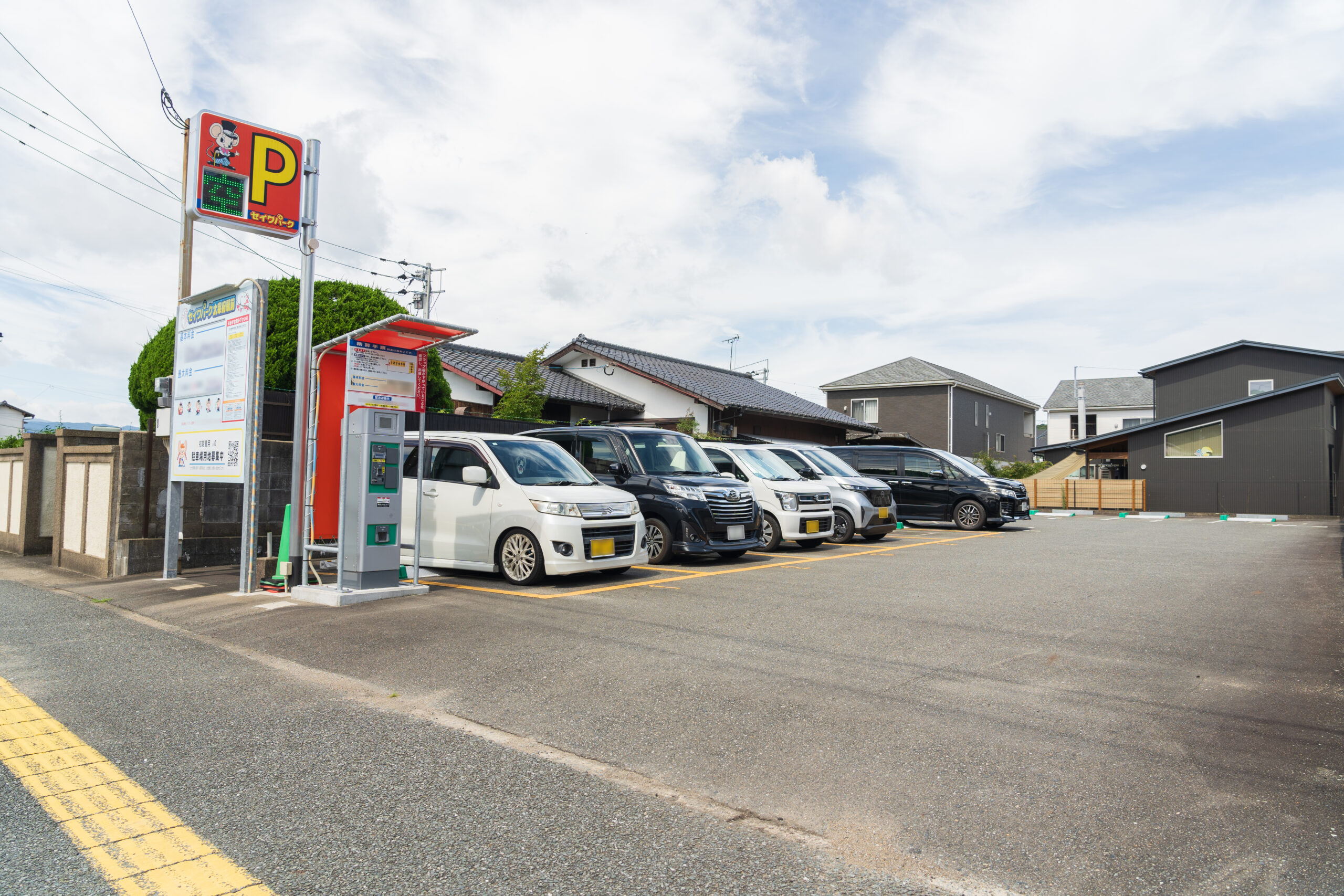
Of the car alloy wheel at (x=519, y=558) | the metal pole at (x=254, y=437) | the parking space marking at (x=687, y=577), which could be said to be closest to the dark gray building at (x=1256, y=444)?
the parking space marking at (x=687, y=577)

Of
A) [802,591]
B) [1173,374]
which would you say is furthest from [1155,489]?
[802,591]

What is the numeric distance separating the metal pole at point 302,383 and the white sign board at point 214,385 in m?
0.53

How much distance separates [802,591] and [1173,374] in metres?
30.9

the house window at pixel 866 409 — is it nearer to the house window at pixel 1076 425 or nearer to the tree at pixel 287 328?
the house window at pixel 1076 425

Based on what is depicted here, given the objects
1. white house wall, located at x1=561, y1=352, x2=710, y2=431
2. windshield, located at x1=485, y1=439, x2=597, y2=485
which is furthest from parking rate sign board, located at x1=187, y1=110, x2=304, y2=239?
white house wall, located at x1=561, y1=352, x2=710, y2=431

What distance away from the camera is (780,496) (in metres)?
12.4

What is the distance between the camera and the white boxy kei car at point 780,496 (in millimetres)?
12328

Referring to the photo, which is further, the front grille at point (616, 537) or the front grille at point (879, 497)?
the front grille at point (879, 497)

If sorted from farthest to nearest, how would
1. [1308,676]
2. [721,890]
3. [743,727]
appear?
1. [1308,676]
2. [743,727]
3. [721,890]

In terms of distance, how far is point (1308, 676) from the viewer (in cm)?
506

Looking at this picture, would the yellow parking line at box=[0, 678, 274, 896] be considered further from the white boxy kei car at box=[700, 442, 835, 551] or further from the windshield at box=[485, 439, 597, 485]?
the white boxy kei car at box=[700, 442, 835, 551]

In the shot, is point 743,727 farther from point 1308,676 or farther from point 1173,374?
point 1173,374

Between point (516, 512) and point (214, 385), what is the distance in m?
3.59

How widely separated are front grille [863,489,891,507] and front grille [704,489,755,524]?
4459 millimetres
